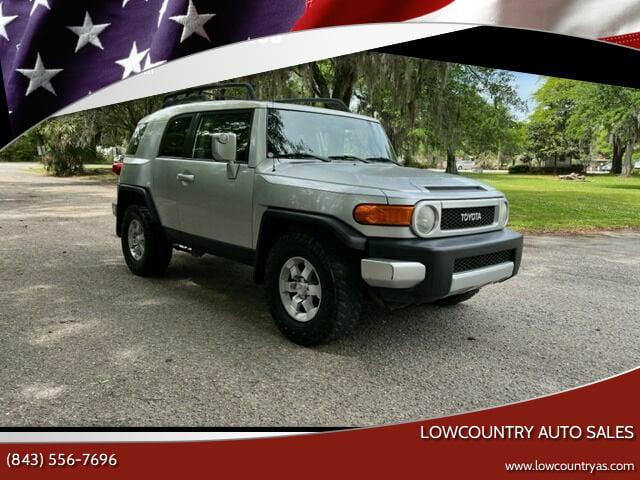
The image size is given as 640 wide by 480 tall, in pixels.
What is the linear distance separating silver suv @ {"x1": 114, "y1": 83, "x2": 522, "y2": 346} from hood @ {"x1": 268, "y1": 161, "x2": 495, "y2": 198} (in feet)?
0.04

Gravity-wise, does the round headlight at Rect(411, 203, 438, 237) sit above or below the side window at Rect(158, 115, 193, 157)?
below

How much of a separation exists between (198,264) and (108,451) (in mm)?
4338

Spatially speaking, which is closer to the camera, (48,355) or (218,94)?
(48,355)

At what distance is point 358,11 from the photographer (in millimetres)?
1305

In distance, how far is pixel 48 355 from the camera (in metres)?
3.42

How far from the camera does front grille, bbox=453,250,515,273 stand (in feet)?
11.1

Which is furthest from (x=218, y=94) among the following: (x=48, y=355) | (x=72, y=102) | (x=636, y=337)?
(x=636, y=337)

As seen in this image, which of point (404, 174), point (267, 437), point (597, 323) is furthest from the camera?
point (597, 323)

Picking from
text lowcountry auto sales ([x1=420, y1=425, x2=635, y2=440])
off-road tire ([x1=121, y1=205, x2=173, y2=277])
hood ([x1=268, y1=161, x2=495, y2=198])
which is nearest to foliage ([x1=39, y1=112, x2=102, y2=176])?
off-road tire ([x1=121, y1=205, x2=173, y2=277])

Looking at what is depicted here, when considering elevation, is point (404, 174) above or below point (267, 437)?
above

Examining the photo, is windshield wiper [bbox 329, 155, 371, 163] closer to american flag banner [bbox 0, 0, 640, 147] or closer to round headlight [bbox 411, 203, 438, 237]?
round headlight [bbox 411, 203, 438, 237]

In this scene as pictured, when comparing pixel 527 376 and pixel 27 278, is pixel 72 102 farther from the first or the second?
pixel 27 278

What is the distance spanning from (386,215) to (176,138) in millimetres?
2924

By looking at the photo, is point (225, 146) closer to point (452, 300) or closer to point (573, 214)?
point (452, 300)
